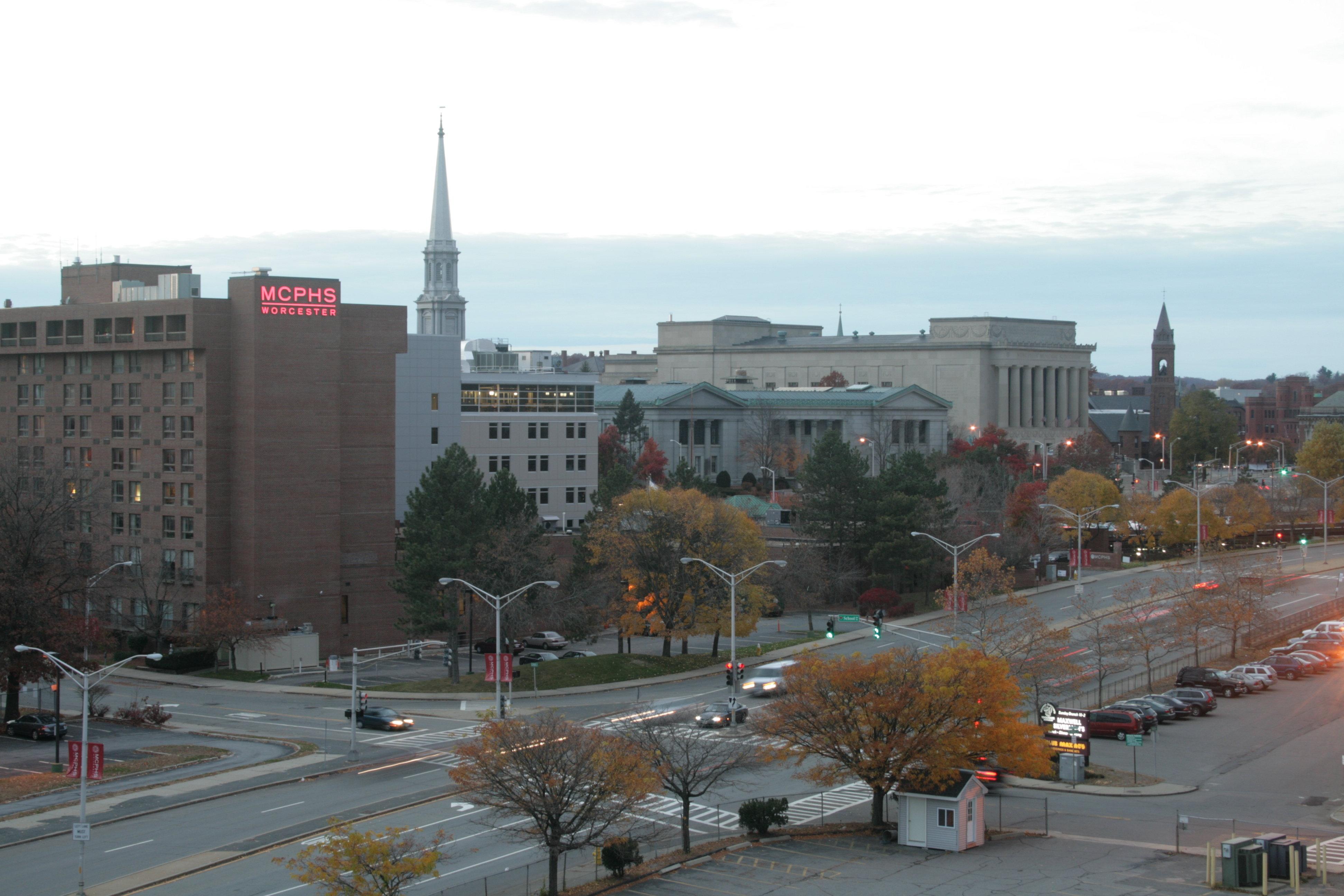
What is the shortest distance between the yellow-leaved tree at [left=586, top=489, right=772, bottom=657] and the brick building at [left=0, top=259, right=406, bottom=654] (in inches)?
713

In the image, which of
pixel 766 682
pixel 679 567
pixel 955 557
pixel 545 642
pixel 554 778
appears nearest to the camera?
pixel 554 778

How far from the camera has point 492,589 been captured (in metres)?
67.8

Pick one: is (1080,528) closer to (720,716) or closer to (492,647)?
(492,647)

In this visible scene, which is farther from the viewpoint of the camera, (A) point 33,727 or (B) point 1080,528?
(B) point 1080,528

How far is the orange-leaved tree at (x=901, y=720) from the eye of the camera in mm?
37625

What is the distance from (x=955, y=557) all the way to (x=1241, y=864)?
116ft

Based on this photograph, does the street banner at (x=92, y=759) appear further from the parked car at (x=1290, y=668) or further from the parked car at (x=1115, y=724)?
the parked car at (x=1290, y=668)

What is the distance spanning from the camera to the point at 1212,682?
6056cm

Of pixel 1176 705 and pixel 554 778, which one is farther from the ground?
pixel 554 778

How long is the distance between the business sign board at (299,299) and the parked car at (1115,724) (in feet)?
151

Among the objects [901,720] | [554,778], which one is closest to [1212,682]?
[901,720]

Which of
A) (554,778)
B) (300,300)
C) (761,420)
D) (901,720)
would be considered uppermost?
(300,300)

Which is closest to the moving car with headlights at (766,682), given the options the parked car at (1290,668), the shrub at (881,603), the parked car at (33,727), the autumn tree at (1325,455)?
the parked car at (1290,668)

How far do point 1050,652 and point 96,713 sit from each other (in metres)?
38.6
